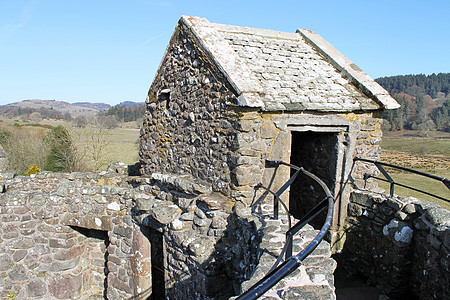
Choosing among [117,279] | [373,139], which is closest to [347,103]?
[373,139]

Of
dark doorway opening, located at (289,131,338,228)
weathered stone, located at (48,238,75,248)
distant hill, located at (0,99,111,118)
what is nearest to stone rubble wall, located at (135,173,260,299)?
weathered stone, located at (48,238,75,248)

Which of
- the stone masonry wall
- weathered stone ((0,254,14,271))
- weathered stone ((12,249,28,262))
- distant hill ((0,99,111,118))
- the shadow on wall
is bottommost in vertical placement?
weathered stone ((0,254,14,271))

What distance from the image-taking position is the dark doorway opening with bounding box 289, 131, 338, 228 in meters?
6.53

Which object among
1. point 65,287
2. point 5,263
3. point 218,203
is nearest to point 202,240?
point 218,203

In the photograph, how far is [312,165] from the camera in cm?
730

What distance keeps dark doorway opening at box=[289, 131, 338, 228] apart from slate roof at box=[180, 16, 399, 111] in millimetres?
921

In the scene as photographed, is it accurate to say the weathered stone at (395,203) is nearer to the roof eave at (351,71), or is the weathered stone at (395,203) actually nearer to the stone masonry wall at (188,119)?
the roof eave at (351,71)

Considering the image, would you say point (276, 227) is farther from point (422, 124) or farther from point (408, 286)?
point (422, 124)

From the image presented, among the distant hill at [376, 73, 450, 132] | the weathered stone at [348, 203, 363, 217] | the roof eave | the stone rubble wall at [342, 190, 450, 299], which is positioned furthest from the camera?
the distant hill at [376, 73, 450, 132]

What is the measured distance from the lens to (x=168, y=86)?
753 centimetres

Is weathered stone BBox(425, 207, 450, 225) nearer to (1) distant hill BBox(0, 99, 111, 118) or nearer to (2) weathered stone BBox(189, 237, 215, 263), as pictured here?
(2) weathered stone BBox(189, 237, 215, 263)

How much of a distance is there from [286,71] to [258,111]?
159cm

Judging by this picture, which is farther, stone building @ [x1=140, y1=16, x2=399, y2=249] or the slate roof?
the slate roof

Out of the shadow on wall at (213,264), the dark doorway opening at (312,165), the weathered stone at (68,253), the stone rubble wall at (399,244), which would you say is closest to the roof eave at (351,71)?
the dark doorway opening at (312,165)
